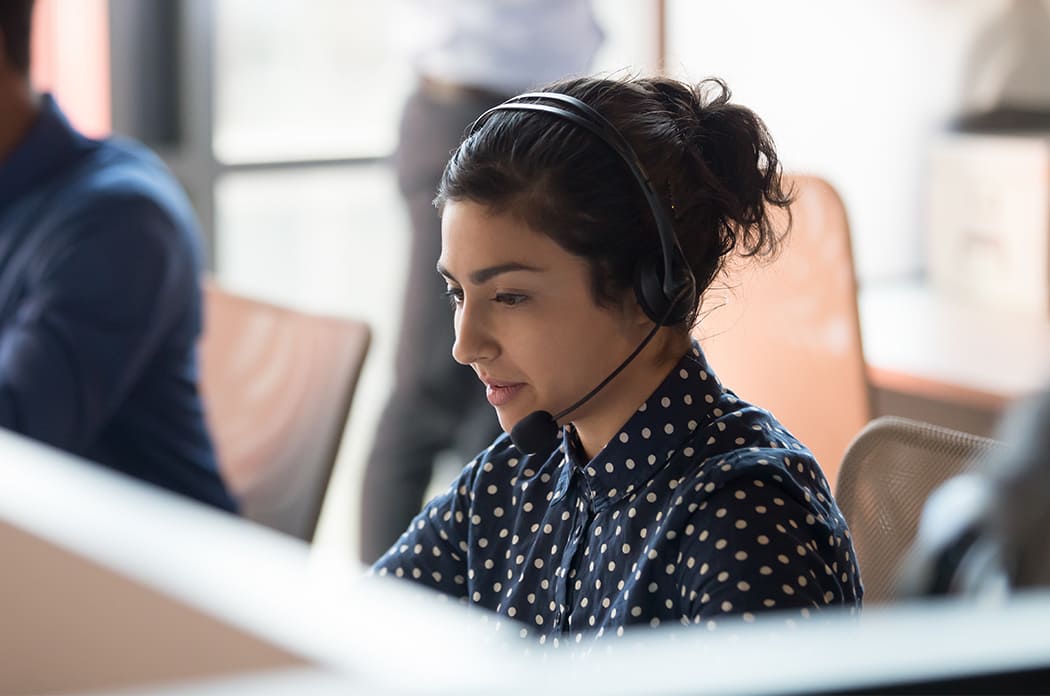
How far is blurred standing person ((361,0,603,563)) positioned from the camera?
2.05 metres

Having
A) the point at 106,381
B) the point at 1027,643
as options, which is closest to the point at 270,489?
the point at 106,381

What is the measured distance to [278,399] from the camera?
1553 millimetres

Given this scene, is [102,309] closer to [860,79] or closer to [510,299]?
[510,299]

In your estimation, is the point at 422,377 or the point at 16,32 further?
the point at 422,377

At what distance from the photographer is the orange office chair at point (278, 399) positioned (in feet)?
4.84

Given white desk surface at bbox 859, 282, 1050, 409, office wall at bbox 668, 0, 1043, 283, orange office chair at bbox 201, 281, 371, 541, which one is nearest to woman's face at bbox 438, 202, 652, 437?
orange office chair at bbox 201, 281, 371, 541

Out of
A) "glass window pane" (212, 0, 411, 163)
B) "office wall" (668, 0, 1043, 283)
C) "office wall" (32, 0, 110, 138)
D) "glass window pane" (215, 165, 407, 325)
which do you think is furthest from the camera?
"glass window pane" (215, 165, 407, 325)

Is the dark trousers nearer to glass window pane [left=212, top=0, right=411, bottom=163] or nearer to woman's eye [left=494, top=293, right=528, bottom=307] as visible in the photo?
glass window pane [left=212, top=0, right=411, bottom=163]

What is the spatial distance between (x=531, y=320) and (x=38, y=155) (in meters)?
0.87

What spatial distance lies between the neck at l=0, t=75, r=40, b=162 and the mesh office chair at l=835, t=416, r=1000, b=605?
1068 millimetres

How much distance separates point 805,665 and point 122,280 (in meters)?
1.35

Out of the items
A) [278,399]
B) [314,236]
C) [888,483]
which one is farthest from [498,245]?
[314,236]

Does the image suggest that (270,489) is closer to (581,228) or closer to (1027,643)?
(581,228)

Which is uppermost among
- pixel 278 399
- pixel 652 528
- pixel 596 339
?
pixel 596 339
